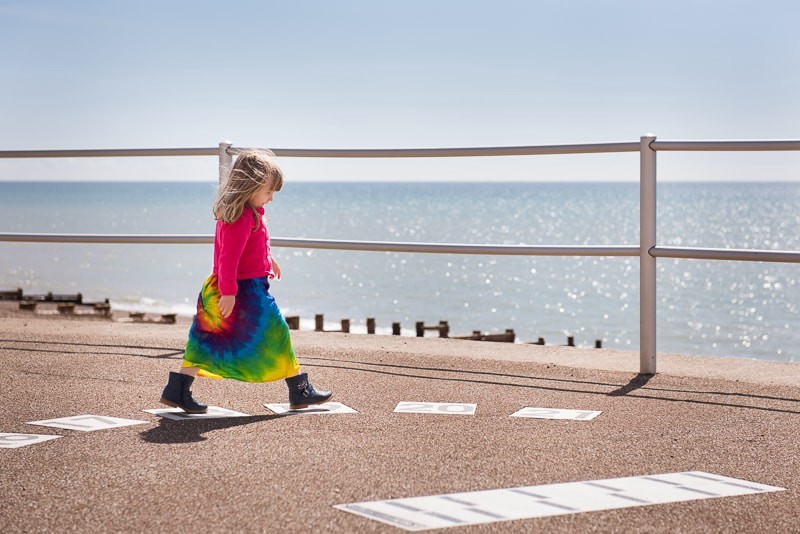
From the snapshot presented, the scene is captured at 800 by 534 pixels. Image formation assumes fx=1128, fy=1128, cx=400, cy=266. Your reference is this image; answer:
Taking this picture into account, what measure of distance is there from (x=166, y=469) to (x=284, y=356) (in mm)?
1073

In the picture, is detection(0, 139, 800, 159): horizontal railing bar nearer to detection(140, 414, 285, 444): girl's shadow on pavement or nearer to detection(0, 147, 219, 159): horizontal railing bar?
detection(0, 147, 219, 159): horizontal railing bar

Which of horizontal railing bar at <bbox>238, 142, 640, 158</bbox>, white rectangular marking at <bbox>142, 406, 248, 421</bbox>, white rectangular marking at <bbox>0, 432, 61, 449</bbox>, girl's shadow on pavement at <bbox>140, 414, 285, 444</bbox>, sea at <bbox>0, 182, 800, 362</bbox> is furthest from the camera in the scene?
sea at <bbox>0, 182, 800, 362</bbox>

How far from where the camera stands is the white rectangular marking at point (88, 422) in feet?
12.8

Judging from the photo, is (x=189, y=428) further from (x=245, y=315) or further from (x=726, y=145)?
(x=726, y=145)

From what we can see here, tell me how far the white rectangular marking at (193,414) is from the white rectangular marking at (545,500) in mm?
1345

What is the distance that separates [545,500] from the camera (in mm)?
3018

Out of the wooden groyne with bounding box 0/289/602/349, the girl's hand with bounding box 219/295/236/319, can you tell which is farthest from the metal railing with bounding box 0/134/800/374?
the wooden groyne with bounding box 0/289/602/349

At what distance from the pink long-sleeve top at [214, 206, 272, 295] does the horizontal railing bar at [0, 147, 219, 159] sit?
6.34 feet

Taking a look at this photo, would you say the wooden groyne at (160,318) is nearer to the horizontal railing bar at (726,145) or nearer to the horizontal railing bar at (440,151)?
the horizontal railing bar at (440,151)

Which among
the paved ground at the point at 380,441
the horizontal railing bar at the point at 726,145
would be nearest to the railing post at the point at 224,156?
the paved ground at the point at 380,441

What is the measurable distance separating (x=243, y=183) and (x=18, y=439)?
123cm

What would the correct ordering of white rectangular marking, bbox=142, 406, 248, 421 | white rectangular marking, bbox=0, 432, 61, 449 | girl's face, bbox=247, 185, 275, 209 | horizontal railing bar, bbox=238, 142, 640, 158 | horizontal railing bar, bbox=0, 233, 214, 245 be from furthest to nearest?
1. horizontal railing bar, bbox=0, 233, 214, 245
2. horizontal railing bar, bbox=238, 142, 640, 158
3. girl's face, bbox=247, 185, 275, 209
4. white rectangular marking, bbox=142, 406, 248, 421
5. white rectangular marking, bbox=0, 432, 61, 449

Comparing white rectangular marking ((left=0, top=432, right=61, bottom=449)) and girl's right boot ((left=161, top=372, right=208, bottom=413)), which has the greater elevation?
girl's right boot ((left=161, top=372, right=208, bottom=413))

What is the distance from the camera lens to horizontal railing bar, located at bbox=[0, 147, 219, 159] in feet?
20.8
